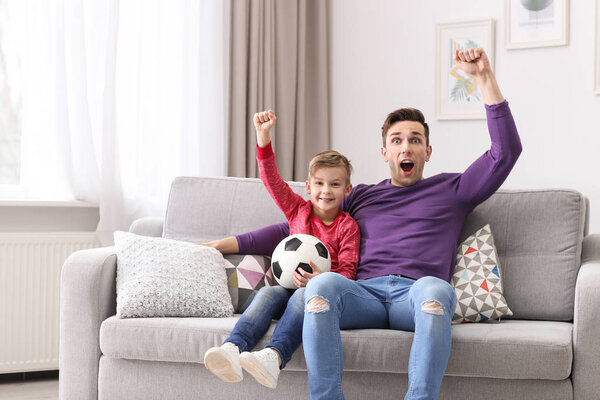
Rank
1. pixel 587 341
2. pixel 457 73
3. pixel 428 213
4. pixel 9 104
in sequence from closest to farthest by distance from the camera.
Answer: pixel 587 341 → pixel 428 213 → pixel 9 104 → pixel 457 73

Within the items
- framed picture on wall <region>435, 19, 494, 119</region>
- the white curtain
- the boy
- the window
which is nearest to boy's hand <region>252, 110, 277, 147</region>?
the boy

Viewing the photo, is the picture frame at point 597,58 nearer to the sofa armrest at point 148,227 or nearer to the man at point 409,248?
the man at point 409,248

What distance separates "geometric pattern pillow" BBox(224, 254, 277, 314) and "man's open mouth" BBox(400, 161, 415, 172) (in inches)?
21.9

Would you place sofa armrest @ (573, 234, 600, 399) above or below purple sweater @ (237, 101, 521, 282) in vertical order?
below

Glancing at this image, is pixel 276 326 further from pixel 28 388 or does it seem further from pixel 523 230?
pixel 28 388

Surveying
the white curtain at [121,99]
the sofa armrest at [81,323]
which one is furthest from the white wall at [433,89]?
the sofa armrest at [81,323]

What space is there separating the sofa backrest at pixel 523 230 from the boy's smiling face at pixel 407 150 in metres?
0.27

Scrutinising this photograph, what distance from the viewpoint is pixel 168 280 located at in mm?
2354

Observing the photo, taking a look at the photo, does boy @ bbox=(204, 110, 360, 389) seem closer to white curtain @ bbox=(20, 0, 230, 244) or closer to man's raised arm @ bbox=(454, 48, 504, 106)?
man's raised arm @ bbox=(454, 48, 504, 106)

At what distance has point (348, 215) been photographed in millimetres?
2512

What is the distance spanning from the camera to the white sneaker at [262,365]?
6.39ft

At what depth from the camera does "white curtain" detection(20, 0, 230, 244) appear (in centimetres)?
310

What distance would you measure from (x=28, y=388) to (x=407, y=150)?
1.78 m

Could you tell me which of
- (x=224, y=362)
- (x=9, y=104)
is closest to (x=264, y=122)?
(x=224, y=362)
